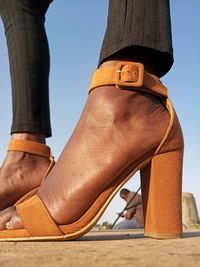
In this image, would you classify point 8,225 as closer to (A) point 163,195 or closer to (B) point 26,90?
(A) point 163,195

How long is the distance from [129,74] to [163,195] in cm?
Answer: 35

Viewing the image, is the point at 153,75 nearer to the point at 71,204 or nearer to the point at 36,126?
the point at 71,204

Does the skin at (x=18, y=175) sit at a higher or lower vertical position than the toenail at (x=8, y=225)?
higher

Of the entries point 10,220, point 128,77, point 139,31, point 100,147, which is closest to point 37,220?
point 10,220

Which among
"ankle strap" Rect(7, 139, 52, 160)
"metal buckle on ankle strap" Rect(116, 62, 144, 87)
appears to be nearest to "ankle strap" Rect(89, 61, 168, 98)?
"metal buckle on ankle strap" Rect(116, 62, 144, 87)

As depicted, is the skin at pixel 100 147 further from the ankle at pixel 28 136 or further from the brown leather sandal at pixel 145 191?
the ankle at pixel 28 136

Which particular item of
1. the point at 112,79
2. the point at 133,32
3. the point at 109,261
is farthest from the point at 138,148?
the point at 109,261

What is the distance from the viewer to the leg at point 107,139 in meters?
0.90

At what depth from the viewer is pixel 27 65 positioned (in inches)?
56.6

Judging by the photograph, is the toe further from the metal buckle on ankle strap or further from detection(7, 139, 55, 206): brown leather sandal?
the metal buckle on ankle strap

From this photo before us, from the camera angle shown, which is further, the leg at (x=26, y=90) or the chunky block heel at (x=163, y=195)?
the leg at (x=26, y=90)

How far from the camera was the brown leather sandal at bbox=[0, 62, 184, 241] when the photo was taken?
902 millimetres

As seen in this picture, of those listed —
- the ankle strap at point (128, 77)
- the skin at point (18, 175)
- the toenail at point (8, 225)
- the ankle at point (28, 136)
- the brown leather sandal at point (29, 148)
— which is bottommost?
the toenail at point (8, 225)

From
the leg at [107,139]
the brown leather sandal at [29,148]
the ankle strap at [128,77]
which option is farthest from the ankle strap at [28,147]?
the ankle strap at [128,77]
